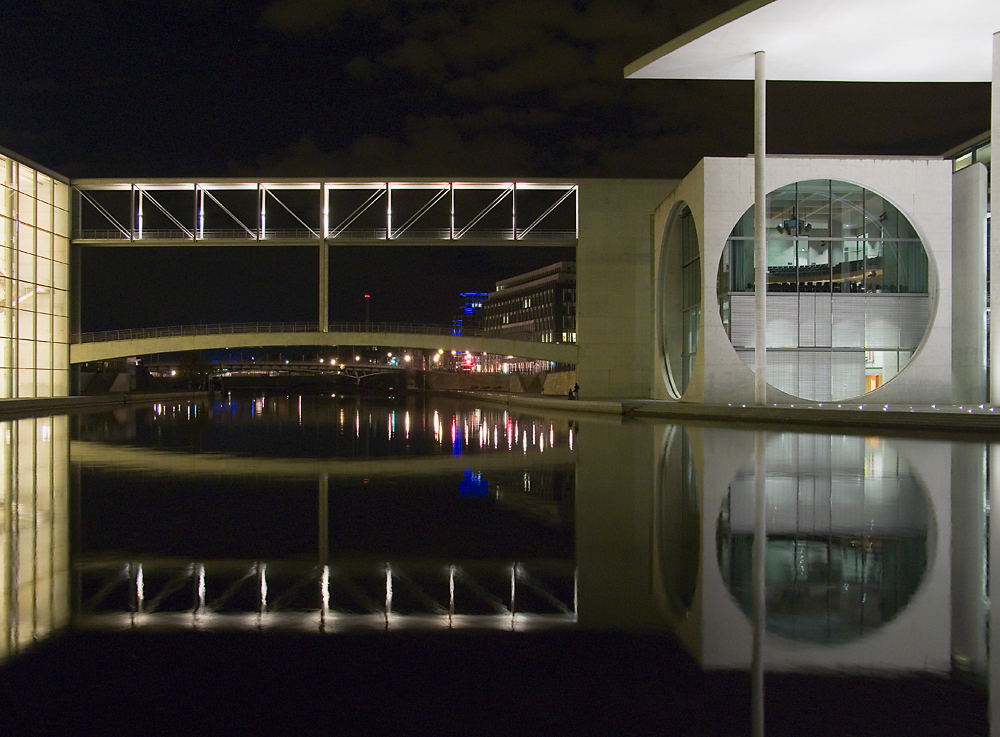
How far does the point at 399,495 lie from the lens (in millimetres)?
10359

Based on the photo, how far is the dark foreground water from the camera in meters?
3.70

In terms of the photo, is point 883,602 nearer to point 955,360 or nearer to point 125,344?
point 955,360

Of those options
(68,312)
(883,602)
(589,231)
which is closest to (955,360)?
(589,231)

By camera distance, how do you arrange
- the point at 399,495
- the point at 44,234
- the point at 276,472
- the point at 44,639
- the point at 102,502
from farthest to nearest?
1. the point at 44,234
2. the point at 276,472
3. the point at 399,495
4. the point at 102,502
5. the point at 44,639

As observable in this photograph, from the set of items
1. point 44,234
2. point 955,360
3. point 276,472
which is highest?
point 44,234

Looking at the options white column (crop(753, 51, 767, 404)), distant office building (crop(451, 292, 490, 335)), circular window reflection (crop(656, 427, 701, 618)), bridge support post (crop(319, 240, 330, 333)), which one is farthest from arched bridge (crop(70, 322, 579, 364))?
distant office building (crop(451, 292, 490, 335))

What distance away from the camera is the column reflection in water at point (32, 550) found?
4.92 meters

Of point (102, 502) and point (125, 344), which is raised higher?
point (125, 344)

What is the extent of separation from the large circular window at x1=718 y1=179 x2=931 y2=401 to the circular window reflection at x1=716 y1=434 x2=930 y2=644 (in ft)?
62.6

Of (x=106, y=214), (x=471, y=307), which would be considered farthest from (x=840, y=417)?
(x=471, y=307)

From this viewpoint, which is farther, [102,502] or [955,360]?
[955,360]

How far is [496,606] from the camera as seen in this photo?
5297mm

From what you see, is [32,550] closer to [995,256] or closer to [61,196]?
[995,256]

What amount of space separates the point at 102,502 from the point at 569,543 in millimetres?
5651
